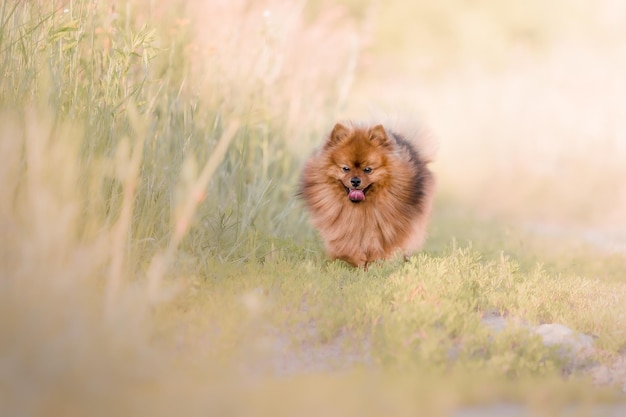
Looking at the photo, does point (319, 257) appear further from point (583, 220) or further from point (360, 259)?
point (583, 220)

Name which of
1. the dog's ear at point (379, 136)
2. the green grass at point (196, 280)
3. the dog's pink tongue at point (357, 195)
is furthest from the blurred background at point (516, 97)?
the green grass at point (196, 280)

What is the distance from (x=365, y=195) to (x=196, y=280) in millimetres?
1794

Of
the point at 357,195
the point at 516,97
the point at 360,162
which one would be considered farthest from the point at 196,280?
the point at 516,97

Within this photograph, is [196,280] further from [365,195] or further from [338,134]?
[338,134]

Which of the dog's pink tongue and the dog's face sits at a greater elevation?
the dog's face

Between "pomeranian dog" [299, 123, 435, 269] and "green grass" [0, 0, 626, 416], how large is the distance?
1.03 ft

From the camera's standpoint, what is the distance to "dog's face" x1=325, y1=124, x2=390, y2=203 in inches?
269

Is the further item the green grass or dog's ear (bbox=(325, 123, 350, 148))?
dog's ear (bbox=(325, 123, 350, 148))

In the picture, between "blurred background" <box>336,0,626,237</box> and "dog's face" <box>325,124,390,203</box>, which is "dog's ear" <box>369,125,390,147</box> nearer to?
"dog's face" <box>325,124,390,203</box>

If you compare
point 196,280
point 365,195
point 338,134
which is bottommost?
point 196,280

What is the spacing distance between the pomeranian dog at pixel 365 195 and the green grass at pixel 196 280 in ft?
1.03

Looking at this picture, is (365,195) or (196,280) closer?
(196,280)

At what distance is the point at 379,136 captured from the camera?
694 centimetres

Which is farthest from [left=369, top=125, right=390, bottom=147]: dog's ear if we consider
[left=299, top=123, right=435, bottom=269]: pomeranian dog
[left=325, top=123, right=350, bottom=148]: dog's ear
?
[left=325, top=123, right=350, bottom=148]: dog's ear
